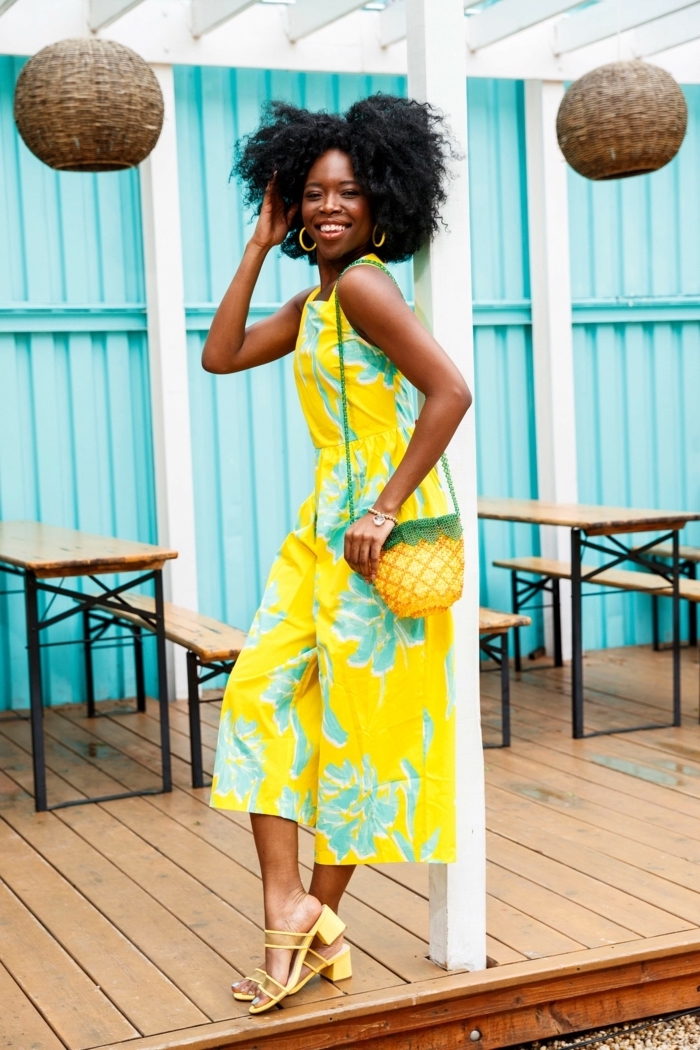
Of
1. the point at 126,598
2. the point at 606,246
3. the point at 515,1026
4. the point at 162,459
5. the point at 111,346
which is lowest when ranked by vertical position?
the point at 515,1026

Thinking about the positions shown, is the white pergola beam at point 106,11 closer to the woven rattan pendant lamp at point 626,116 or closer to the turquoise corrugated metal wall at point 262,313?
the turquoise corrugated metal wall at point 262,313

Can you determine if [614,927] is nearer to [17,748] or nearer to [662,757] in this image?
[662,757]

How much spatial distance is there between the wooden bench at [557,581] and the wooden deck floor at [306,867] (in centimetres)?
71

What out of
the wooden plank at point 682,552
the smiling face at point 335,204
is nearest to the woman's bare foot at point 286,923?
the smiling face at point 335,204

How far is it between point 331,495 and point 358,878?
1.44 m

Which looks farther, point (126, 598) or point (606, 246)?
point (606, 246)

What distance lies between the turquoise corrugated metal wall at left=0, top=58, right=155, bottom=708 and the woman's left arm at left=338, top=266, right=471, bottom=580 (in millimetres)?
3795

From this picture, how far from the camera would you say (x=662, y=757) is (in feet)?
16.5

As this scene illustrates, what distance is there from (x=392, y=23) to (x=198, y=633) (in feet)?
10.3

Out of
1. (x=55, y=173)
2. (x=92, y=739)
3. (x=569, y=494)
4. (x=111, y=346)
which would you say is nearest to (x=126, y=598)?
(x=92, y=739)

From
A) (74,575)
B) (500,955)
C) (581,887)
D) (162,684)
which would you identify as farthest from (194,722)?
(500,955)

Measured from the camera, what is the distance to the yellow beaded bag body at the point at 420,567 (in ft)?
8.59

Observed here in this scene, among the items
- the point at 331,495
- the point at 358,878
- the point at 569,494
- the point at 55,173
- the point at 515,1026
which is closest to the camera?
the point at 331,495

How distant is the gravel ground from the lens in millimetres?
3082
